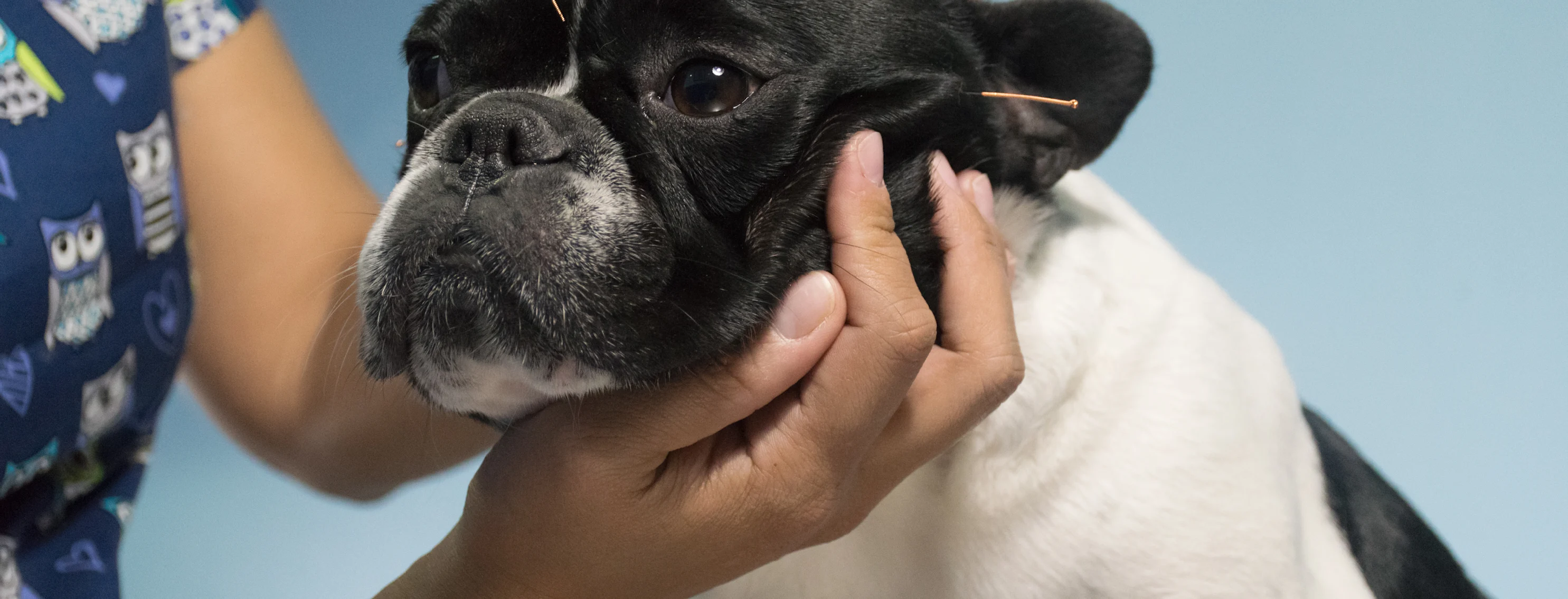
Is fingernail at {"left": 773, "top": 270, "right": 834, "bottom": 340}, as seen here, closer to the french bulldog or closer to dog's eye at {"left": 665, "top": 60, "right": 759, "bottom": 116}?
the french bulldog

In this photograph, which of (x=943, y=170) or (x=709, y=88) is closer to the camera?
(x=709, y=88)

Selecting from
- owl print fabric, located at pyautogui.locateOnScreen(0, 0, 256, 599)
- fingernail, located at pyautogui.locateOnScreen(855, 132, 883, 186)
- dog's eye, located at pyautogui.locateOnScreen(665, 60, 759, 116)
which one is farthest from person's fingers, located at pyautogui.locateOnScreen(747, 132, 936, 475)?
owl print fabric, located at pyautogui.locateOnScreen(0, 0, 256, 599)

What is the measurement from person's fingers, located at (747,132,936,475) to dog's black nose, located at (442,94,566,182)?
0.26 metres

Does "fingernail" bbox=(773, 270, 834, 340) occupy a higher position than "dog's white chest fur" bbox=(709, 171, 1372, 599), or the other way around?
"fingernail" bbox=(773, 270, 834, 340)

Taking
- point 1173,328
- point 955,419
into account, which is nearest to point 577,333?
point 955,419

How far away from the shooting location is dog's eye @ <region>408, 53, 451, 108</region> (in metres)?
1.07

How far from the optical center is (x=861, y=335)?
0.91 m

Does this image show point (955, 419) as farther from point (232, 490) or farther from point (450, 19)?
point (232, 490)

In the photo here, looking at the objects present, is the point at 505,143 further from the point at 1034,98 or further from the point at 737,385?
the point at 1034,98

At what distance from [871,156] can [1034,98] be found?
0.90 feet

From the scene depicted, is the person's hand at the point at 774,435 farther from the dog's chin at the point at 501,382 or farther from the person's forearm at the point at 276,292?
the person's forearm at the point at 276,292

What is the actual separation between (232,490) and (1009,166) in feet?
6.49

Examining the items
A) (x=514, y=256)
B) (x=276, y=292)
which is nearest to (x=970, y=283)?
(x=514, y=256)

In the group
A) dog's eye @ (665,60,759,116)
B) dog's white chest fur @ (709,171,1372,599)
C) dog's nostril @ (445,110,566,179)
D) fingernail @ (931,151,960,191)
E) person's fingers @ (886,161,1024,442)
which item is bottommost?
dog's white chest fur @ (709,171,1372,599)
